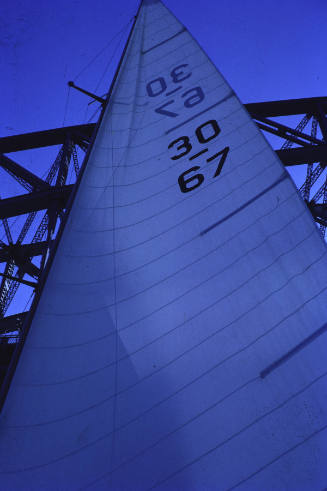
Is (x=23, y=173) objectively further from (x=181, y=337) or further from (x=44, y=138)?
(x=181, y=337)

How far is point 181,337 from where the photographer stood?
2227 mm

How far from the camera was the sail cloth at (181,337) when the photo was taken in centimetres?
183

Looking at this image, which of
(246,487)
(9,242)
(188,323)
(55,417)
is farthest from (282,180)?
(9,242)

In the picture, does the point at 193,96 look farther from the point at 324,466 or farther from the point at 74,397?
the point at 324,466

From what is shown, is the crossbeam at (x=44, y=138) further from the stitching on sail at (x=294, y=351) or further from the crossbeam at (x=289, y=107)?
the stitching on sail at (x=294, y=351)

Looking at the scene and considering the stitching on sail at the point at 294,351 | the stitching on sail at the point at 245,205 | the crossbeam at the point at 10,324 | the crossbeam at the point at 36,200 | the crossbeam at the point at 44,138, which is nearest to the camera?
the stitching on sail at the point at 294,351

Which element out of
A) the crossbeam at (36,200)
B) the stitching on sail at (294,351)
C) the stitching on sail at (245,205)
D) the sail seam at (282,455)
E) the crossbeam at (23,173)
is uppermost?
the crossbeam at (23,173)

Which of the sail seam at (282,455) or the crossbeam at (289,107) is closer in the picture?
the sail seam at (282,455)

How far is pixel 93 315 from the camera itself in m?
2.42

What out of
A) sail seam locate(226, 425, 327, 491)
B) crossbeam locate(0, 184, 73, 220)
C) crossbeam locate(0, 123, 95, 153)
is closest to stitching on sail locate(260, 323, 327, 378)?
sail seam locate(226, 425, 327, 491)

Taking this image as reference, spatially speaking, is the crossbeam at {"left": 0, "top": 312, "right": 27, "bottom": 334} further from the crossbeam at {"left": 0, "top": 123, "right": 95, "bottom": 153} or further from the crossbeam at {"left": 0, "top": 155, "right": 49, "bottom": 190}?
the crossbeam at {"left": 0, "top": 123, "right": 95, "bottom": 153}

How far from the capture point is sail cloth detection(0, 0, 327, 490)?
183 cm

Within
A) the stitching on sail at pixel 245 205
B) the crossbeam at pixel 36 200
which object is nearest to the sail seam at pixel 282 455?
the stitching on sail at pixel 245 205

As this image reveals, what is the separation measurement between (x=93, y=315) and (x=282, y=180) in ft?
6.01
